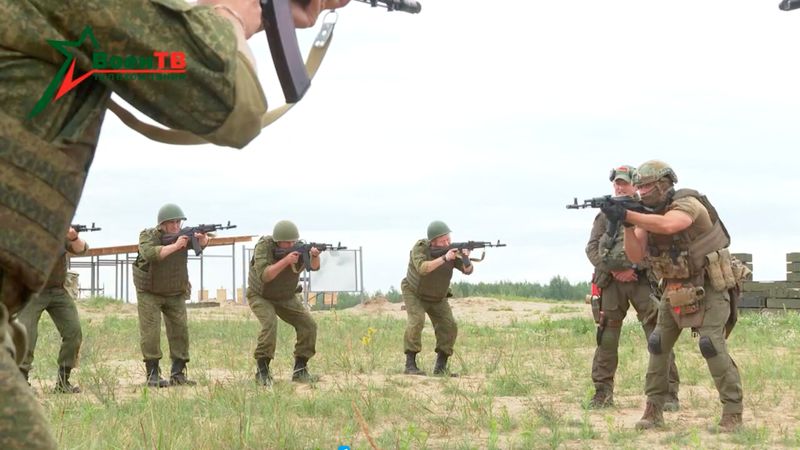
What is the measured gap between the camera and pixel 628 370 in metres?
10.4

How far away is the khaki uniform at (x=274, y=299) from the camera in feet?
33.1

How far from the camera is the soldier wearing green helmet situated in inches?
386

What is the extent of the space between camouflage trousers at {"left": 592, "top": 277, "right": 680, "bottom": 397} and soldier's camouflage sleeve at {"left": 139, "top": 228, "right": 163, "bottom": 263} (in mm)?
4574

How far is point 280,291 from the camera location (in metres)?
10.2

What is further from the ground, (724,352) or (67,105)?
(67,105)

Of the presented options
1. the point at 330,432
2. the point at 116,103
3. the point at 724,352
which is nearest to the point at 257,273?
the point at 330,432

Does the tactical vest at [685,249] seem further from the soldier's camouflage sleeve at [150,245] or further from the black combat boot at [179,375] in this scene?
the soldier's camouflage sleeve at [150,245]

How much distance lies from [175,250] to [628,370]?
5131 millimetres

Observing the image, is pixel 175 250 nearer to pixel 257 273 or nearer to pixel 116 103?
pixel 257 273

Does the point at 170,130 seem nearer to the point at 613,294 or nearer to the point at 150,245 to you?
the point at 613,294

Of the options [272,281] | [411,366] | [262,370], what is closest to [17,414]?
[262,370]

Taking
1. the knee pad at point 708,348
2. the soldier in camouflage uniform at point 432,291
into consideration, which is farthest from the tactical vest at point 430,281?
the knee pad at point 708,348

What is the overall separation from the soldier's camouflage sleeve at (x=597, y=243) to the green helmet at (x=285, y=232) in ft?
11.1

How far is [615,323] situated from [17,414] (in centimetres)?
727
